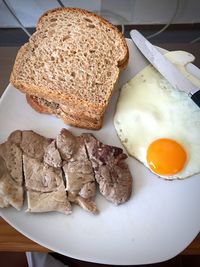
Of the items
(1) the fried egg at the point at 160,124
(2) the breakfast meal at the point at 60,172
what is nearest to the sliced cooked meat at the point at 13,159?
(2) the breakfast meal at the point at 60,172

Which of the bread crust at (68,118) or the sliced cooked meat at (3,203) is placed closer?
the sliced cooked meat at (3,203)

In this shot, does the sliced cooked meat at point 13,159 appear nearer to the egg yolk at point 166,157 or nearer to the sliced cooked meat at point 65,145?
the sliced cooked meat at point 65,145

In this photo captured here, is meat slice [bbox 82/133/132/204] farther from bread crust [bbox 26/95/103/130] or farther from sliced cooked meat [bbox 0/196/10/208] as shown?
sliced cooked meat [bbox 0/196/10/208]

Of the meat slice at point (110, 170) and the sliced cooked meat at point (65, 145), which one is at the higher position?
the sliced cooked meat at point (65, 145)

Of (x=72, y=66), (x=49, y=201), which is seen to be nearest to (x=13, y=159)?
(x=49, y=201)

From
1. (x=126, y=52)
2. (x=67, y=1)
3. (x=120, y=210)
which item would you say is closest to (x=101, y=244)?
(x=120, y=210)

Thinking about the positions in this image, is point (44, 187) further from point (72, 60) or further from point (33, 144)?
point (72, 60)
